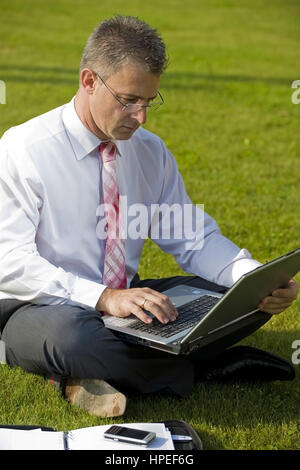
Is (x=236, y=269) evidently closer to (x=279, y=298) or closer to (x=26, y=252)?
(x=279, y=298)

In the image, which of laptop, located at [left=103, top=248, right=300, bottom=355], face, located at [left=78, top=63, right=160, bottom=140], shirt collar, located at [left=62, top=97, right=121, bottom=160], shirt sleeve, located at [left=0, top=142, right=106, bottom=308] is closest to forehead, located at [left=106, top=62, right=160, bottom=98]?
face, located at [left=78, top=63, right=160, bottom=140]

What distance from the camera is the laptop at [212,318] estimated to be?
11.7 ft

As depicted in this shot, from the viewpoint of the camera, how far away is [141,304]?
3.76m

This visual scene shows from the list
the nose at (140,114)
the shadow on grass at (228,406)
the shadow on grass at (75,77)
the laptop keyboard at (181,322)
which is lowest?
the shadow on grass at (75,77)

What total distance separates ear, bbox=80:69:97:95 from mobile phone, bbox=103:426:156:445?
1.55 metres

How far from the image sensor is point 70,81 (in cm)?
1215

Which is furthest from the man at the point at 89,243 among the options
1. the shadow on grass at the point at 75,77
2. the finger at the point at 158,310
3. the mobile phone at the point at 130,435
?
the shadow on grass at the point at 75,77

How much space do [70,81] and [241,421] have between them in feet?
29.0

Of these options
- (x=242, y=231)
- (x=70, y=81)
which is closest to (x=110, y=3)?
(x=70, y=81)

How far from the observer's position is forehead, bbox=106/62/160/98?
3900 mm

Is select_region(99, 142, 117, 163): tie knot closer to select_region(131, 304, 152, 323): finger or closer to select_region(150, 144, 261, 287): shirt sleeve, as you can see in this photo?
select_region(150, 144, 261, 287): shirt sleeve

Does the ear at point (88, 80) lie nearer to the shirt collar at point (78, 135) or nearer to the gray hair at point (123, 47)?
the gray hair at point (123, 47)

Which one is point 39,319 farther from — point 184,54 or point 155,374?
point 184,54

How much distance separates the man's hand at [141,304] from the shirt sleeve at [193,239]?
24.1 inches
